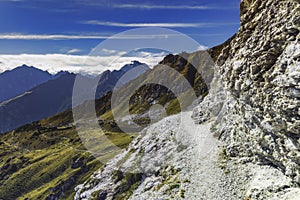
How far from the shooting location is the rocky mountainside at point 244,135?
34922 mm

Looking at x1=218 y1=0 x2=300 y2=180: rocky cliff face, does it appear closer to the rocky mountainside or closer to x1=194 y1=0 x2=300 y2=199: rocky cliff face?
x1=194 y1=0 x2=300 y2=199: rocky cliff face

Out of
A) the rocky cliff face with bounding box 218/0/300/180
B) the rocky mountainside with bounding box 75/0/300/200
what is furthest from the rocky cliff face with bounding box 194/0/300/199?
the rocky mountainside with bounding box 75/0/300/200

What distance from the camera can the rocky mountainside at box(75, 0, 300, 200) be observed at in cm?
3492

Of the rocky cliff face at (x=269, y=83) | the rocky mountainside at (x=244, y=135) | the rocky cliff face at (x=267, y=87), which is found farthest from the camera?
the rocky mountainside at (x=244, y=135)

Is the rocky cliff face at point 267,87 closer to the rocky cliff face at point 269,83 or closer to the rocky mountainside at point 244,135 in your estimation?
the rocky cliff face at point 269,83

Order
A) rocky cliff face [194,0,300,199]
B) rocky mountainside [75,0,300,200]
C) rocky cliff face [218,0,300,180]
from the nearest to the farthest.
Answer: rocky cliff face [218,0,300,180] → rocky cliff face [194,0,300,199] → rocky mountainside [75,0,300,200]

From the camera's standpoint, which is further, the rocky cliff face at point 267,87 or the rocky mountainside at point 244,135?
the rocky mountainside at point 244,135

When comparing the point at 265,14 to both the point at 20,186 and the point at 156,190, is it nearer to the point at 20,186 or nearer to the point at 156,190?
the point at 156,190

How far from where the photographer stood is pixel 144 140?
3172 inches

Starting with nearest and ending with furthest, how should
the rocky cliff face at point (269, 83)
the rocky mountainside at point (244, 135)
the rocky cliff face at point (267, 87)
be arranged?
1. the rocky cliff face at point (269, 83)
2. the rocky cliff face at point (267, 87)
3. the rocky mountainside at point (244, 135)

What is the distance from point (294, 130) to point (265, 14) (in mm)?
16832

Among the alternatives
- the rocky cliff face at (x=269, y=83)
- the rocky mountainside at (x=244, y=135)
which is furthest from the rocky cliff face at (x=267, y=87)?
the rocky mountainside at (x=244, y=135)

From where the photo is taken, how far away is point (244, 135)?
48375mm

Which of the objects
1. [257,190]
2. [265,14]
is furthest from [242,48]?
[257,190]
